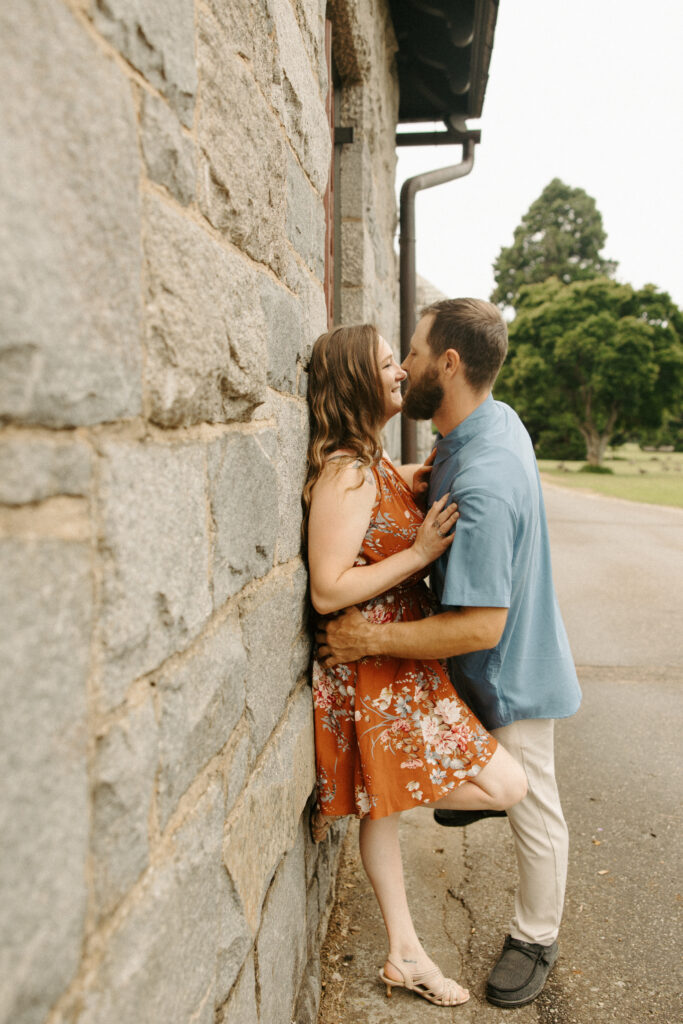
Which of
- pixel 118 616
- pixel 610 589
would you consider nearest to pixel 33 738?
pixel 118 616

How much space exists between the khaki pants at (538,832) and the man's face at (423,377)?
108 cm

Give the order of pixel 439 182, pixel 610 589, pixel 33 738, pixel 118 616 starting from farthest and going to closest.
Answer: pixel 610 589 < pixel 439 182 < pixel 118 616 < pixel 33 738

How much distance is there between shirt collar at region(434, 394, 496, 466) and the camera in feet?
7.88

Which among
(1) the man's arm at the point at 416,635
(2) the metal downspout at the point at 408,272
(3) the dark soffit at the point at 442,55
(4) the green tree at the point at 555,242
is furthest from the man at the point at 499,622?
(4) the green tree at the point at 555,242

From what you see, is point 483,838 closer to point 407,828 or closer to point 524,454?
point 407,828

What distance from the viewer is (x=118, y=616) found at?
86 centimetres

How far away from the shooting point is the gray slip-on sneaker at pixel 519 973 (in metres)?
2.31

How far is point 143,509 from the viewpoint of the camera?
0.93m

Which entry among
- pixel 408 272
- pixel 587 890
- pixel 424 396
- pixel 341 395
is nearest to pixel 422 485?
pixel 424 396

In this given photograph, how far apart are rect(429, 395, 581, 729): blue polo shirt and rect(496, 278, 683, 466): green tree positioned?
30.0 meters

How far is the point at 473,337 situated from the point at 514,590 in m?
0.81

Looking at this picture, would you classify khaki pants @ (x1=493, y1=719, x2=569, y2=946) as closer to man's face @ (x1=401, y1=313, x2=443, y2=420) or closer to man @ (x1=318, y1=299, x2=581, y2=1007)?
man @ (x1=318, y1=299, x2=581, y2=1007)

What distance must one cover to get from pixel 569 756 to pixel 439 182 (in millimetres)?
4326

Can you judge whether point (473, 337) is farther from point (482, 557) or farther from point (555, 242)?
point (555, 242)
